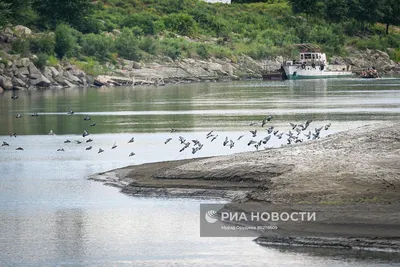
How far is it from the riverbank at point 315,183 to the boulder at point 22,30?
232 ft

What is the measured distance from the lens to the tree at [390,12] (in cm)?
14650

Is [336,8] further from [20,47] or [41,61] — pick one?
[41,61]

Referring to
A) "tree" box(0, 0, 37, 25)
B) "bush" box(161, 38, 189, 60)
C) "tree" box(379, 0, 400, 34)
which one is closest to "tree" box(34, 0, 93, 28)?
"tree" box(0, 0, 37, 25)

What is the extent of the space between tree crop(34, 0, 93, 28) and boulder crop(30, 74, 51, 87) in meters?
20.4

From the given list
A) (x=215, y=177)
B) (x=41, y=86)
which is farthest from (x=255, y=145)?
(x=41, y=86)

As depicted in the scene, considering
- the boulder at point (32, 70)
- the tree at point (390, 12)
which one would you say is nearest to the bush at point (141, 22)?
the boulder at point (32, 70)

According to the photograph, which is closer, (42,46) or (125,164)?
(125,164)

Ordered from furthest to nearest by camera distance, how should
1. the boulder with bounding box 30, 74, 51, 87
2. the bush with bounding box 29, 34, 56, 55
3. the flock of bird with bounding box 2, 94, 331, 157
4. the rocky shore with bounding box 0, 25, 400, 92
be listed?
the bush with bounding box 29, 34, 56, 55 → the rocky shore with bounding box 0, 25, 400, 92 → the boulder with bounding box 30, 74, 51, 87 → the flock of bird with bounding box 2, 94, 331, 157

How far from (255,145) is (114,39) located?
77416mm

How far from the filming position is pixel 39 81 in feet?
300

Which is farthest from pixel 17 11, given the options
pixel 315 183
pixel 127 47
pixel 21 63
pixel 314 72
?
pixel 315 183

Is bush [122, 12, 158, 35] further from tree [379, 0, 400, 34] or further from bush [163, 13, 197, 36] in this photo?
tree [379, 0, 400, 34]

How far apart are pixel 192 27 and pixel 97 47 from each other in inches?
789

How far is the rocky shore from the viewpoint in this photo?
91.5 metres
